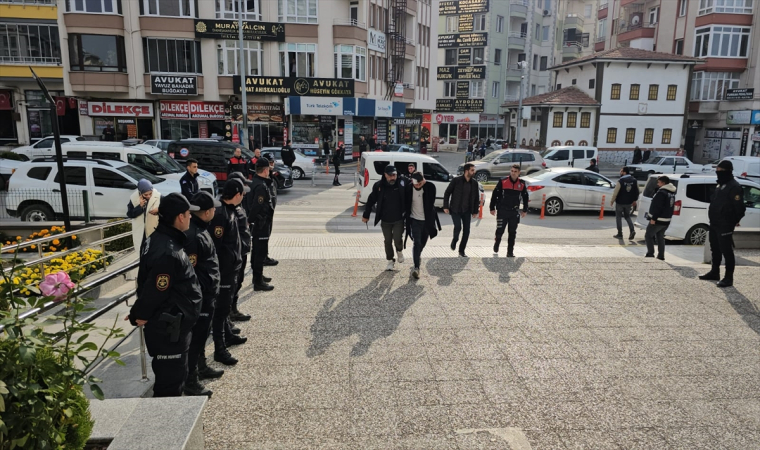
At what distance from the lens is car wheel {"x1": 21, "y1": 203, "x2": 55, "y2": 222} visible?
42.1ft

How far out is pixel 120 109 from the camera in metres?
34.0

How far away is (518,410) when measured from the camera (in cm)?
469

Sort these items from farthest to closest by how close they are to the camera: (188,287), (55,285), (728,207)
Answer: (728,207)
(188,287)
(55,285)

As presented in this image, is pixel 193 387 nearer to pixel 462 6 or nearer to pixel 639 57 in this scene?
pixel 639 57

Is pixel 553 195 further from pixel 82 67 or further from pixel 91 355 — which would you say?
pixel 82 67

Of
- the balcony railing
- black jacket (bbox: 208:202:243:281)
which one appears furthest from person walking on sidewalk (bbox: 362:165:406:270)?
the balcony railing

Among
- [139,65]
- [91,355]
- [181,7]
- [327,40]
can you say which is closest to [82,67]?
[139,65]

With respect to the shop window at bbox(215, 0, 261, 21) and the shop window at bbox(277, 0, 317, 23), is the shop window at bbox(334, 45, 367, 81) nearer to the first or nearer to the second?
the shop window at bbox(277, 0, 317, 23)

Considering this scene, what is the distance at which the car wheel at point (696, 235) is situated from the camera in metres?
12.2

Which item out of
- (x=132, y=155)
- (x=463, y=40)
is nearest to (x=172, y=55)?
(x=132, y=155)

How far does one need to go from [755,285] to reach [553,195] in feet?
29.6

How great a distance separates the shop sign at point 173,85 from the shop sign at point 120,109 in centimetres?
158

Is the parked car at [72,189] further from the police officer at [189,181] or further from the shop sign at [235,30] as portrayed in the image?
the shop sign at [235,30]

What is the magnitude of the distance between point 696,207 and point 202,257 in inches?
457
